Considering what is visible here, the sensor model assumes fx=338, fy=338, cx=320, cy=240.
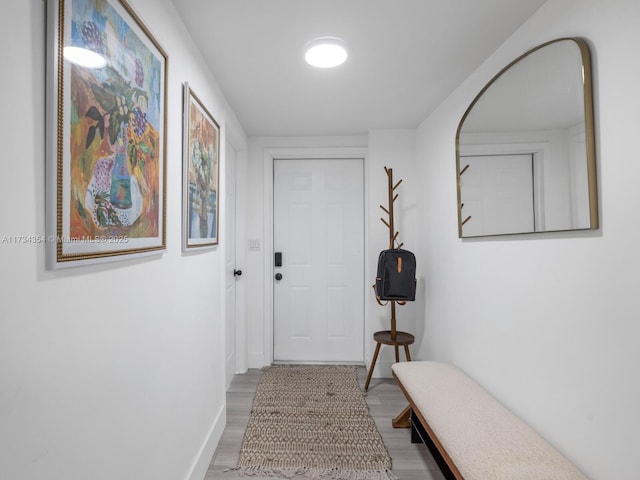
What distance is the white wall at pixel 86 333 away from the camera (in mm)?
650

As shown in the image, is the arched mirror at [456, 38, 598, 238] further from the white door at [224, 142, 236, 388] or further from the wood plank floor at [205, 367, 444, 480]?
the white door at [224, 142, 236, 388]

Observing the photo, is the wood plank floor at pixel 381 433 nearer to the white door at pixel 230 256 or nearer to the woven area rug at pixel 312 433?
the woven area rug at pixel 312 433

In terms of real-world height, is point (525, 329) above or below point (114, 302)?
below

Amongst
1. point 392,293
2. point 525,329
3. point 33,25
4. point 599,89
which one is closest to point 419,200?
point 392,293

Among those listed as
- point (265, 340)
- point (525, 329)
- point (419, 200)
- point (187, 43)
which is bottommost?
point (265, 340)

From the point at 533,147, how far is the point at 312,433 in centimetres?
206

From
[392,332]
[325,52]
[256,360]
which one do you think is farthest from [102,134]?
[256,360]

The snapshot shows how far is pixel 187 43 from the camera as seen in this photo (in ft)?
5.25

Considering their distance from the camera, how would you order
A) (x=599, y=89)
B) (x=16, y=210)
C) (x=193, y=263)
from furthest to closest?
1. (x=193, y=263)
2. (x=599, y=89)
3. (x=16, y=210)

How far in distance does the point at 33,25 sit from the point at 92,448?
1016mm

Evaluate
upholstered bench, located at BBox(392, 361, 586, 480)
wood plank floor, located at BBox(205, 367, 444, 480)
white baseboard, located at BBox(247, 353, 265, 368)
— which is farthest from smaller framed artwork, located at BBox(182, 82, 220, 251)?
white baseboard, located at BBox(247, 353, 265, 368)

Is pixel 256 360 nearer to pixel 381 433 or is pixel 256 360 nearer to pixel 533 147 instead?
pixel 381 433

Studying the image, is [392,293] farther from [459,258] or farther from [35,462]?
[35,462]

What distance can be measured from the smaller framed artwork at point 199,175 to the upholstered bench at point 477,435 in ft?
4.54
